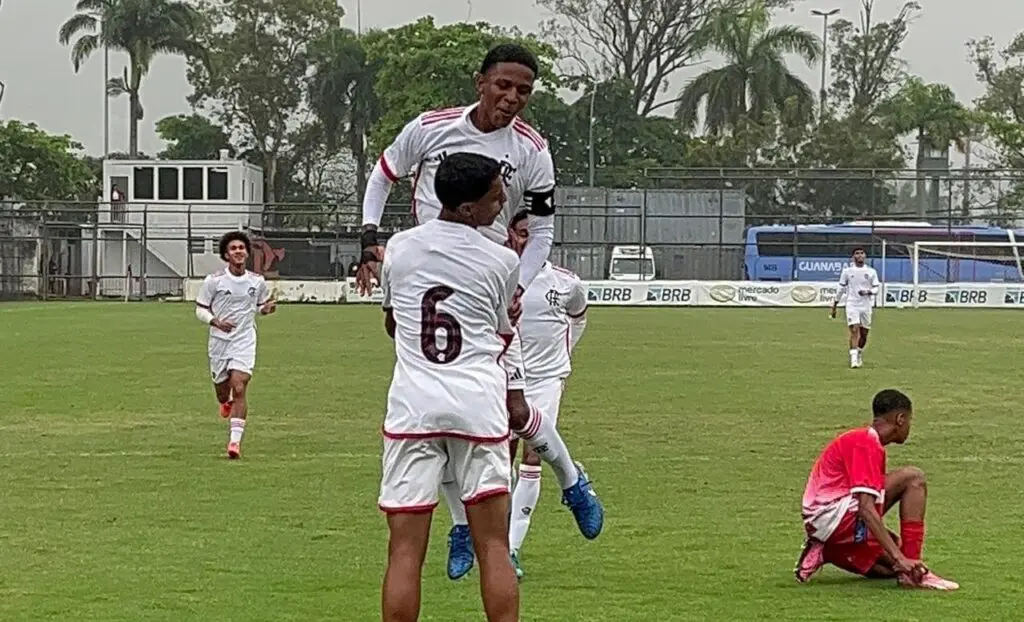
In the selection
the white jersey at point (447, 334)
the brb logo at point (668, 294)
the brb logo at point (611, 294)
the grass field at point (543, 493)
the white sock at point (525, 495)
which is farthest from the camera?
the brb logo at point (668, 294)

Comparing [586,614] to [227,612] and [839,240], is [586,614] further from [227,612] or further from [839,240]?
[839,240]

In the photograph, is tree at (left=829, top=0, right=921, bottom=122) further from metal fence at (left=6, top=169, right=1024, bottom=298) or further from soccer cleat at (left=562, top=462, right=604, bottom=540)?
soccer cleat at (left=562, top=462, right=604, bottom=540)

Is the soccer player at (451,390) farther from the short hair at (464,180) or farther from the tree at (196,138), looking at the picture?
the tree at (196,138)

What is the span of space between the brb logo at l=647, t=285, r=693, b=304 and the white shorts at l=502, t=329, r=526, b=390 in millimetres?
49110

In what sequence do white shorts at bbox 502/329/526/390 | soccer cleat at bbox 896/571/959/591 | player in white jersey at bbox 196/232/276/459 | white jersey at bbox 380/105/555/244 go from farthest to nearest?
player in white jersey at bbox 196/232/276/459, soccer cleat at bbox 896/571/959/591, white jersey at bbox 380/105/555/244, white shorts at bbox 502/329/526/390

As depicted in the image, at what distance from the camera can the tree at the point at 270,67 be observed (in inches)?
3302

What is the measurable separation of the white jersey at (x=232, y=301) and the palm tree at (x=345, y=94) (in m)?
64.9

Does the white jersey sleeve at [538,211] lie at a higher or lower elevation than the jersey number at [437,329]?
higher

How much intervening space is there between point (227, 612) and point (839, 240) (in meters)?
61.7

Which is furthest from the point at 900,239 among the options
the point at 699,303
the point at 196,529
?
the point at 196,529

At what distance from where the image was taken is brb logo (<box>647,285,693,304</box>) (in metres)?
56.2

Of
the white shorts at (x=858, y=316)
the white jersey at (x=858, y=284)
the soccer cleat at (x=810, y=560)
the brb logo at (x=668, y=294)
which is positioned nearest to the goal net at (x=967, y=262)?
the brb logo at (x=668, y=294)

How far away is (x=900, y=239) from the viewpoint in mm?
66500

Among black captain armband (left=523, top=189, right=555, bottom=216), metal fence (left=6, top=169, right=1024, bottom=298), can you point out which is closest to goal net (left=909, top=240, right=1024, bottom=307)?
metal fence (left=6, top=169, right=1024, bottom=298)
